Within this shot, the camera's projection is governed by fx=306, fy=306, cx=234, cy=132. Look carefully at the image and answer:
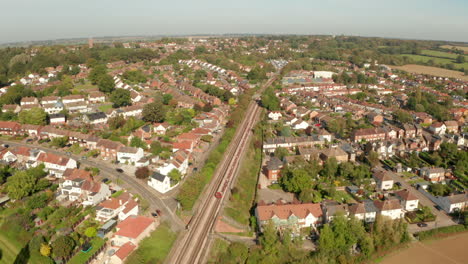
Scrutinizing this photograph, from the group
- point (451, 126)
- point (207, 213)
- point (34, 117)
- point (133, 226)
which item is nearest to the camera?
point (133, 226)

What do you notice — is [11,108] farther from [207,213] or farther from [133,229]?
[207,213]

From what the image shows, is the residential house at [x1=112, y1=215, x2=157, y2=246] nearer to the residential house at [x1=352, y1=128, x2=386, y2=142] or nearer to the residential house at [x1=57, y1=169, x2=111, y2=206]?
the residential house at [x1=57, y1=169, x2=111, y2=206]

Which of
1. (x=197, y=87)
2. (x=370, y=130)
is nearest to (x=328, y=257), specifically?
(x=370, y=130)

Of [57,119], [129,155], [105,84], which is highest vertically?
[105,84]

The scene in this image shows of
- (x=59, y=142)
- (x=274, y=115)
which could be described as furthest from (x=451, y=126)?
(x=59, y=142)

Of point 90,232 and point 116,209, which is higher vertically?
point 116,209

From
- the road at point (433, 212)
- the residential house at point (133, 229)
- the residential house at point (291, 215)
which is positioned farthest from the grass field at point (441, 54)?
the residential house at point (133, 229)

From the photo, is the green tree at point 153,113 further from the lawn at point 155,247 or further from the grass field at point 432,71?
the grass field at point 432,71

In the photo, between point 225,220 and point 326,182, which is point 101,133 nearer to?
point 225,220

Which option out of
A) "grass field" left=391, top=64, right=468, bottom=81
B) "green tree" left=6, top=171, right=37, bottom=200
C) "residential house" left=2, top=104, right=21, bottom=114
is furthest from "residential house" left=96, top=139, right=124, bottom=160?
"grass field" left=391, top=64, right=468, bottom=81
